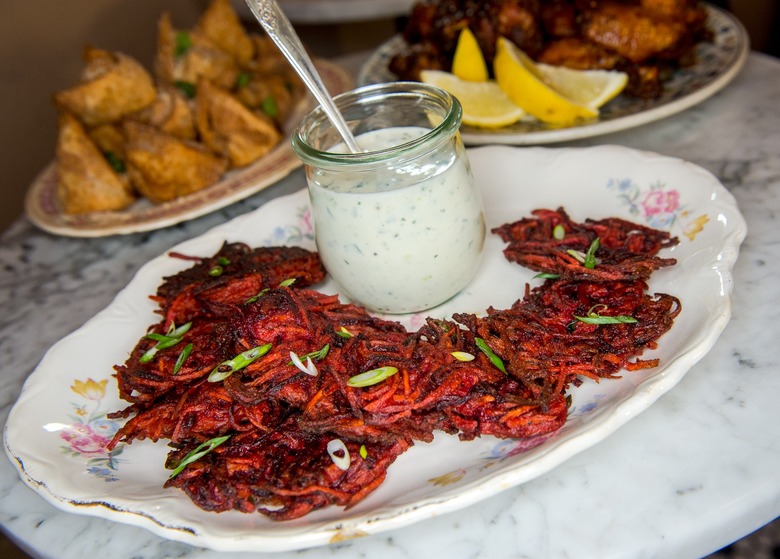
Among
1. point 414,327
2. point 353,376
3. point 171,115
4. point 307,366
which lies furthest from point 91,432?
point 171,115

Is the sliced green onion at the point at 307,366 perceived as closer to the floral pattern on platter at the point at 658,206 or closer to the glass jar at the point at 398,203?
the glass jar at the point at 398,203

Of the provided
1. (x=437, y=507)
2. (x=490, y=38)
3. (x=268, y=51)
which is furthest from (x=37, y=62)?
(x=437, y=507)

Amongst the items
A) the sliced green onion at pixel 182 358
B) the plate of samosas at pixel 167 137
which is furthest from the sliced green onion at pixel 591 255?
the plate of samosas at pixel 167 137

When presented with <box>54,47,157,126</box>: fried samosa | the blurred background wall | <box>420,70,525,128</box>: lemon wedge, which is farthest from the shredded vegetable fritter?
the blurred background wall

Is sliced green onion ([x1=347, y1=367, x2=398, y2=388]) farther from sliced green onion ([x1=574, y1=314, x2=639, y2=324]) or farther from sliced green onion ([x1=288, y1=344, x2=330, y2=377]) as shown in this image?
sliced green onion ([x1=574, y1=314, x2=639, y2=324])

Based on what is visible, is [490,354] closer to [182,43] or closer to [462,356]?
[462,356]

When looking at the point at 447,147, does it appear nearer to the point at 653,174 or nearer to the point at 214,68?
the point at 653,174
